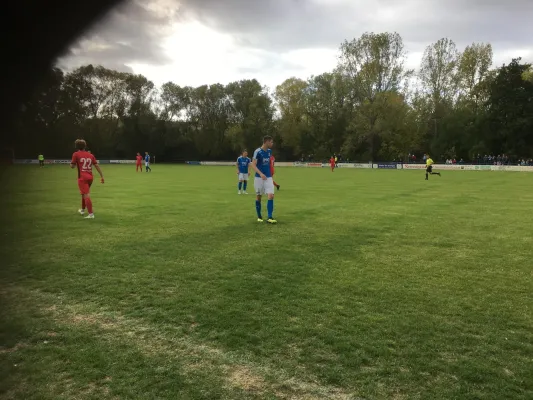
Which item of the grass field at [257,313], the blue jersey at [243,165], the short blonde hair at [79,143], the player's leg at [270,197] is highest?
the short blonde hair at [79,143]

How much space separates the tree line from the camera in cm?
6059

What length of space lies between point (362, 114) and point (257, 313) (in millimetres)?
64484

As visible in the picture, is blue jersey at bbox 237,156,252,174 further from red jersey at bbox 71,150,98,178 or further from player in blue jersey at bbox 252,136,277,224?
red jersey at bbox 71,150,98,178

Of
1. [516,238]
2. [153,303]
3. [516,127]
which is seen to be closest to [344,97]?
[516,127]

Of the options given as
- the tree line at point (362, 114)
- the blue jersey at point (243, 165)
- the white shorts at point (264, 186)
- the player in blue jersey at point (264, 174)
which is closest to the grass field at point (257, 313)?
A: the player in blue jersey at point (264, 174)

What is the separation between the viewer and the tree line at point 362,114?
199 ft

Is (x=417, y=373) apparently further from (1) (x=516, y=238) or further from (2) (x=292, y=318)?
(1) (x=516, y=238)

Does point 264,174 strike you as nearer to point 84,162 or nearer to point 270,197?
point 270,197

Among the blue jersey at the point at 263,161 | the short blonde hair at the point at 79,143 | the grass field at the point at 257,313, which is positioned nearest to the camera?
the grass field at the point at 257,313

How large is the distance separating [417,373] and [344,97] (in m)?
71.0

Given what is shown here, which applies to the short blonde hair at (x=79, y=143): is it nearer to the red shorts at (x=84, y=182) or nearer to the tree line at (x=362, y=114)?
the red shorts at (x=84, y=182)

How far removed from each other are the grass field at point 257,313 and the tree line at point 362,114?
48304 millimetres

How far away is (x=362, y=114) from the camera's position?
6531 cm

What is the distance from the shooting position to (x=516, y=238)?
28.7 ft
